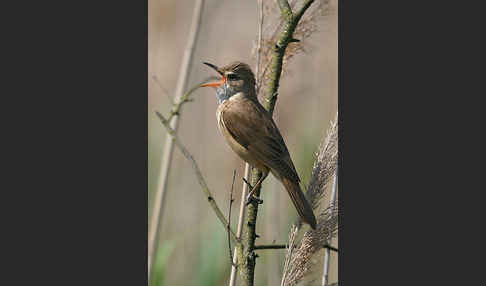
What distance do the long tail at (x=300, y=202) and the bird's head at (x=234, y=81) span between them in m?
0.57

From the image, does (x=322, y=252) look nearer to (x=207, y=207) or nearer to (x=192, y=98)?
(x=207, y=207)

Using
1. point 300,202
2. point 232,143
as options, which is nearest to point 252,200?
point 300,202

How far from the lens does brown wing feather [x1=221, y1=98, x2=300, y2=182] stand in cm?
326

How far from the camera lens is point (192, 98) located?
10.9 feet

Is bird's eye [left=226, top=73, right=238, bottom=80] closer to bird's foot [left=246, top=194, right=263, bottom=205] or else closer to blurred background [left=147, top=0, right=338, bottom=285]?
blurred background [left=147, top=0, right=338, bottom=285]

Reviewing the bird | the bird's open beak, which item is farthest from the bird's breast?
the bird's open beak

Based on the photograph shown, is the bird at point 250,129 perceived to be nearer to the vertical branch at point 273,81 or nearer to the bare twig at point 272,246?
the vertical branch at point 273,81

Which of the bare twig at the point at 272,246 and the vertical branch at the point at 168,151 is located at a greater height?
the vertical branch at the point at 168,151

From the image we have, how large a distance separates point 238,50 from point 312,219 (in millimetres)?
1032

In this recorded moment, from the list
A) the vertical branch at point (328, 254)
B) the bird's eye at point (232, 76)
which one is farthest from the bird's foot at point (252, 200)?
the bird's eye at point (232, 76)

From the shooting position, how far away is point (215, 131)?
3.44 metres

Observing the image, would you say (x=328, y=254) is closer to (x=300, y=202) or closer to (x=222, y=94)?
(x=300, y=202)

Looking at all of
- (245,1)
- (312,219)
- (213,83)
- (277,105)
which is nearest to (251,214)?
(312,219)

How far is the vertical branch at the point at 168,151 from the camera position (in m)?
3.12
